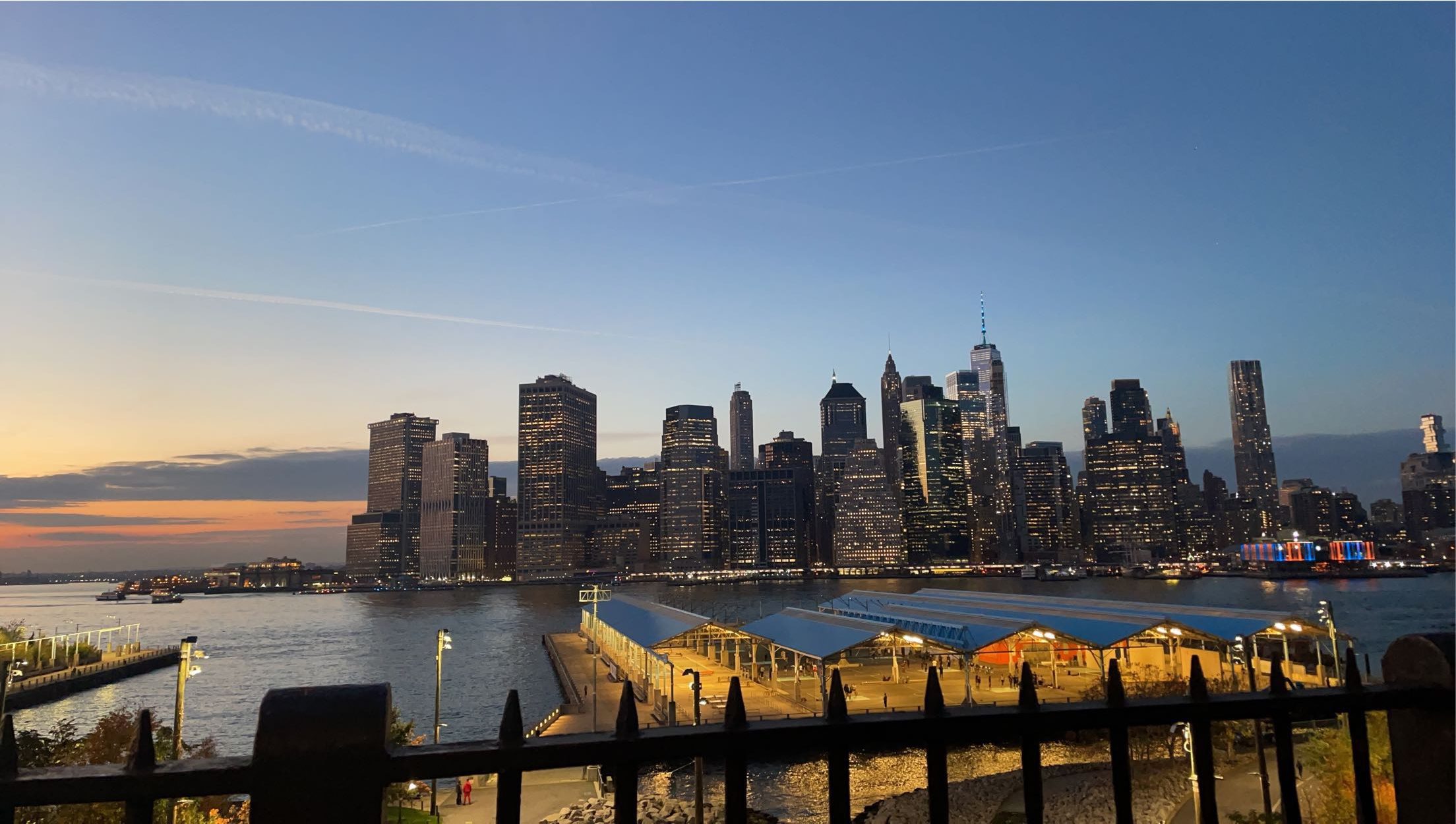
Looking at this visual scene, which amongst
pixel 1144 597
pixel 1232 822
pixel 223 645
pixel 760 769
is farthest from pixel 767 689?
pixel 1144 597

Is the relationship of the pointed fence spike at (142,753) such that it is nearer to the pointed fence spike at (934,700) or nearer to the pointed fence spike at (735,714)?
the pointed fence spike at (735,714)

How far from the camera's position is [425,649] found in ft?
341

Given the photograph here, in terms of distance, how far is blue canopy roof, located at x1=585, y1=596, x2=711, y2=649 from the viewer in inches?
2184

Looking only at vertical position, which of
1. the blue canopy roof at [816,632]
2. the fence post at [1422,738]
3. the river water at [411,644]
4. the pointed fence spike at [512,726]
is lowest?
the river water at [411,644]

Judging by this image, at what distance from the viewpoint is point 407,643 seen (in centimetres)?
11125

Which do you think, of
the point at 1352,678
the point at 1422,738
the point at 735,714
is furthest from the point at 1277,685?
the point at 735,714

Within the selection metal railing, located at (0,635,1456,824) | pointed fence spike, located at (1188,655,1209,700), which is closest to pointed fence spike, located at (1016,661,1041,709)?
metal railing, located at (0,635,1456,824)

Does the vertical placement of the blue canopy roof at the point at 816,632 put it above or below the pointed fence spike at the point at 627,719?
below

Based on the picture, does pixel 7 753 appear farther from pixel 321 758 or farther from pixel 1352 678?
pixel 1352 678

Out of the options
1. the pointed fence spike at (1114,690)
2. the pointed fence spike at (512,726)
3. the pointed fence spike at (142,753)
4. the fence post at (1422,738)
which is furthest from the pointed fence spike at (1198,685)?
the pointed fence spike at (142,753)

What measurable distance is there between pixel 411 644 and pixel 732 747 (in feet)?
390

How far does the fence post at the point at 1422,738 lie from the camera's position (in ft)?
12.1

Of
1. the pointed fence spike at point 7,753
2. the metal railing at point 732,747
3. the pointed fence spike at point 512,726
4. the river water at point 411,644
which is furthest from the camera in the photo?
the river water at point 411,644

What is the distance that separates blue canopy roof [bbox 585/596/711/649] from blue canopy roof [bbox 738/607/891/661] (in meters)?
4.63
